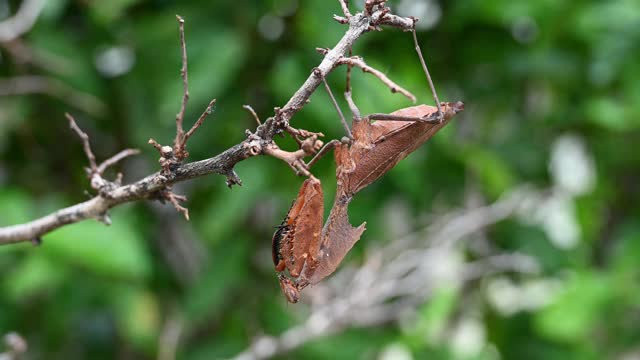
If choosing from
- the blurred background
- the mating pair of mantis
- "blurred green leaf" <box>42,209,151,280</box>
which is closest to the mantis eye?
the mating pair of mantis

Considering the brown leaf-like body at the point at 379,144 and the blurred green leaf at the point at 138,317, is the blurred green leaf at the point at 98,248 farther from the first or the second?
the brown leaf-like body at the point at 379,144

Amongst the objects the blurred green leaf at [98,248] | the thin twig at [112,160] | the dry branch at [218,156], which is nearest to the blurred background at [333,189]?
the blurred green leaf at [98,248]

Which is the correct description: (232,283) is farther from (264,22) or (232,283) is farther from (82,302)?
(264,22)

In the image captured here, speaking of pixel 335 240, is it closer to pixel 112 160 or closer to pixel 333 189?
pixel 112 160

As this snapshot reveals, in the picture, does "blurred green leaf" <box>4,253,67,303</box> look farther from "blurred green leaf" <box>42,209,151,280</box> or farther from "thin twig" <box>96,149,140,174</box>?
"thin twig" <box>96,149,140,174</box>

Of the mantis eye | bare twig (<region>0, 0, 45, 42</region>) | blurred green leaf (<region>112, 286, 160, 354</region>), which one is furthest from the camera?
blurred green leaf (<region>112, 286, 160, 354</region>)

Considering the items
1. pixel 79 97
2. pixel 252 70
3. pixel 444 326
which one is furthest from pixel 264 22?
pixel 444 326
